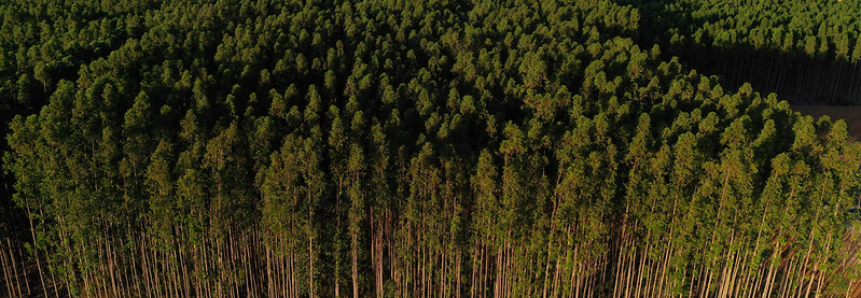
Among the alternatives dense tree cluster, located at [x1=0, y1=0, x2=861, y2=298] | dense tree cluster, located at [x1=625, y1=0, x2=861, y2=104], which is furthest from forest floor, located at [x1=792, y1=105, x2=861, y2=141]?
dense tree cluster, located at [x1=0, y1=0, x2=861, y2=298]

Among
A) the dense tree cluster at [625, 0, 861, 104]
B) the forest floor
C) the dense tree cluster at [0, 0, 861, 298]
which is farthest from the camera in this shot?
the dense tree cluster at [625, 0, 861, 104]

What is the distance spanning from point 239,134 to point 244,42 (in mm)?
13084

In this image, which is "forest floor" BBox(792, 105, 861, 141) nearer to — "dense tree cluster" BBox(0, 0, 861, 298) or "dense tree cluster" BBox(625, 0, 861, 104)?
"dense tree cluster" BBox(625, 0, 861, 104)

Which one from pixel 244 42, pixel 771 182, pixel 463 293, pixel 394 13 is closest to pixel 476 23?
pixel 394 13

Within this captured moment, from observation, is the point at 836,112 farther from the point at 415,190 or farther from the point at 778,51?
the point at 415,190

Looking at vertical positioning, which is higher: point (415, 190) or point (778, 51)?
point (778, 51)

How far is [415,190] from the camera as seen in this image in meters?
24.1

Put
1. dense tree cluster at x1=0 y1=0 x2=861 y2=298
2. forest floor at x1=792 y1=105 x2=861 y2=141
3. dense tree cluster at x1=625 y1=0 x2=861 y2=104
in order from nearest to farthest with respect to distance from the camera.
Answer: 1. dense tree cluster at x1=0 y1=0 x2=861 y2=298
2. forest floor at x1=792 y1=105 x2=861 y2=141
3. dense tree cluster at x1=625 y1=0 x2=861 y2=104

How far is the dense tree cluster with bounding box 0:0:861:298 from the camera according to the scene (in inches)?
928

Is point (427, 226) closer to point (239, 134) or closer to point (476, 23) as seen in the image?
point (239, 134)

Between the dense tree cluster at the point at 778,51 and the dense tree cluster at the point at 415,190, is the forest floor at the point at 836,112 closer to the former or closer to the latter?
the dense tree cluster at the point at 778,51

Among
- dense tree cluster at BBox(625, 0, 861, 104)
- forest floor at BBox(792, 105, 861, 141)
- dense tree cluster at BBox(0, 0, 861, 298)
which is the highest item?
dense tree cluster at BBox(625, 0, 861, 104)

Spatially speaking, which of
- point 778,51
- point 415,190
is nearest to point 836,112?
point 778,51

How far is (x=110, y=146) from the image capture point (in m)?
23.9
